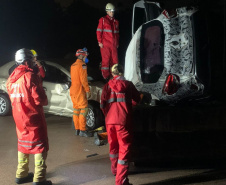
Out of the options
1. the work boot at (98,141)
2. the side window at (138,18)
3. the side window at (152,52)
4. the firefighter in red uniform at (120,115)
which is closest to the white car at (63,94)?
the work boot at (98,141)

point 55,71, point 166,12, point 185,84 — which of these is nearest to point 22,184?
point 185,84

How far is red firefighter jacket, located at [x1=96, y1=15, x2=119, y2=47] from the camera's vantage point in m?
8.66

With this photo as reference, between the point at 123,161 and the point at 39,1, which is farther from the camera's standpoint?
the point at 39,1

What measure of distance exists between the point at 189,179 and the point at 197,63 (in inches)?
68.4

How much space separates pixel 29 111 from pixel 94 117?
11.9 feet

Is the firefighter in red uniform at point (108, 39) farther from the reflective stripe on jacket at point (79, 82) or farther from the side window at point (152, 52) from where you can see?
the side window at point (152, 52)

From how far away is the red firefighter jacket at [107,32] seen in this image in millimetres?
8664

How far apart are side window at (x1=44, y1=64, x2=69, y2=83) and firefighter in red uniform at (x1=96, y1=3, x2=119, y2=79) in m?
1.12

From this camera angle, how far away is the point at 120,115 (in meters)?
4.90

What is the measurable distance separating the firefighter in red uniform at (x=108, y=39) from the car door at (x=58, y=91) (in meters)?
1.03

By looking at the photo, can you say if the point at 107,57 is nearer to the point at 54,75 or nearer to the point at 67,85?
the point at 67,85

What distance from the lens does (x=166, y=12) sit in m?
6.09

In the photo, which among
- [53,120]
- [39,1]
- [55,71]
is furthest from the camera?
[39,1]

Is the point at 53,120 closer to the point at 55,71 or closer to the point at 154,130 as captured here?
the point at 55,71
